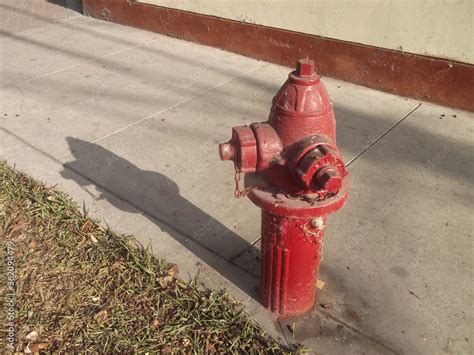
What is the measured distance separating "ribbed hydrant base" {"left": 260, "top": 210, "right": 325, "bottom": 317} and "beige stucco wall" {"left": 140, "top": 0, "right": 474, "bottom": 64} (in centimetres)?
260

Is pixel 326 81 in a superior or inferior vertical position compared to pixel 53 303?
superior

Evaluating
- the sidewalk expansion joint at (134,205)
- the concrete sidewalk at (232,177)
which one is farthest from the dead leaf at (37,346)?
the sidewalk expansion joint at (134,205)

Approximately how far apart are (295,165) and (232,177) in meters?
1.56

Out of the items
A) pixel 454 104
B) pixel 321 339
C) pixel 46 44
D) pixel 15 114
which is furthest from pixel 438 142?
pixel 46 44

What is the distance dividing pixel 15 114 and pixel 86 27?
9.53ft

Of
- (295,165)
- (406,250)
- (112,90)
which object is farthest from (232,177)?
(112,90)

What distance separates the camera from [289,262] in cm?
204

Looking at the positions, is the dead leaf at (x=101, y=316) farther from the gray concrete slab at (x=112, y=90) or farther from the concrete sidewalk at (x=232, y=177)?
the gray concrete slab at (x=112, y=90)

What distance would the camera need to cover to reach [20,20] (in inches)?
277

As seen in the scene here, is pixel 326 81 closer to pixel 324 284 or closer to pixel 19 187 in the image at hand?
pixel 324 284

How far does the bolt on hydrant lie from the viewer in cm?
169

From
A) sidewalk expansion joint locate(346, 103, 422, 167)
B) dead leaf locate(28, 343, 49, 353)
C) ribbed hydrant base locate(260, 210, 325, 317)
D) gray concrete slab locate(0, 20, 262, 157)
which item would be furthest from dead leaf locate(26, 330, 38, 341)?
sidewalk expansion joint locate(346, 103, 422, 167)

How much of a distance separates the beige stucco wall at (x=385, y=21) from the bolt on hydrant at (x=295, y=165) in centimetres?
249

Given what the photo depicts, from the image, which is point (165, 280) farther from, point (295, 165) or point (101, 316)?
point (295, 165)
